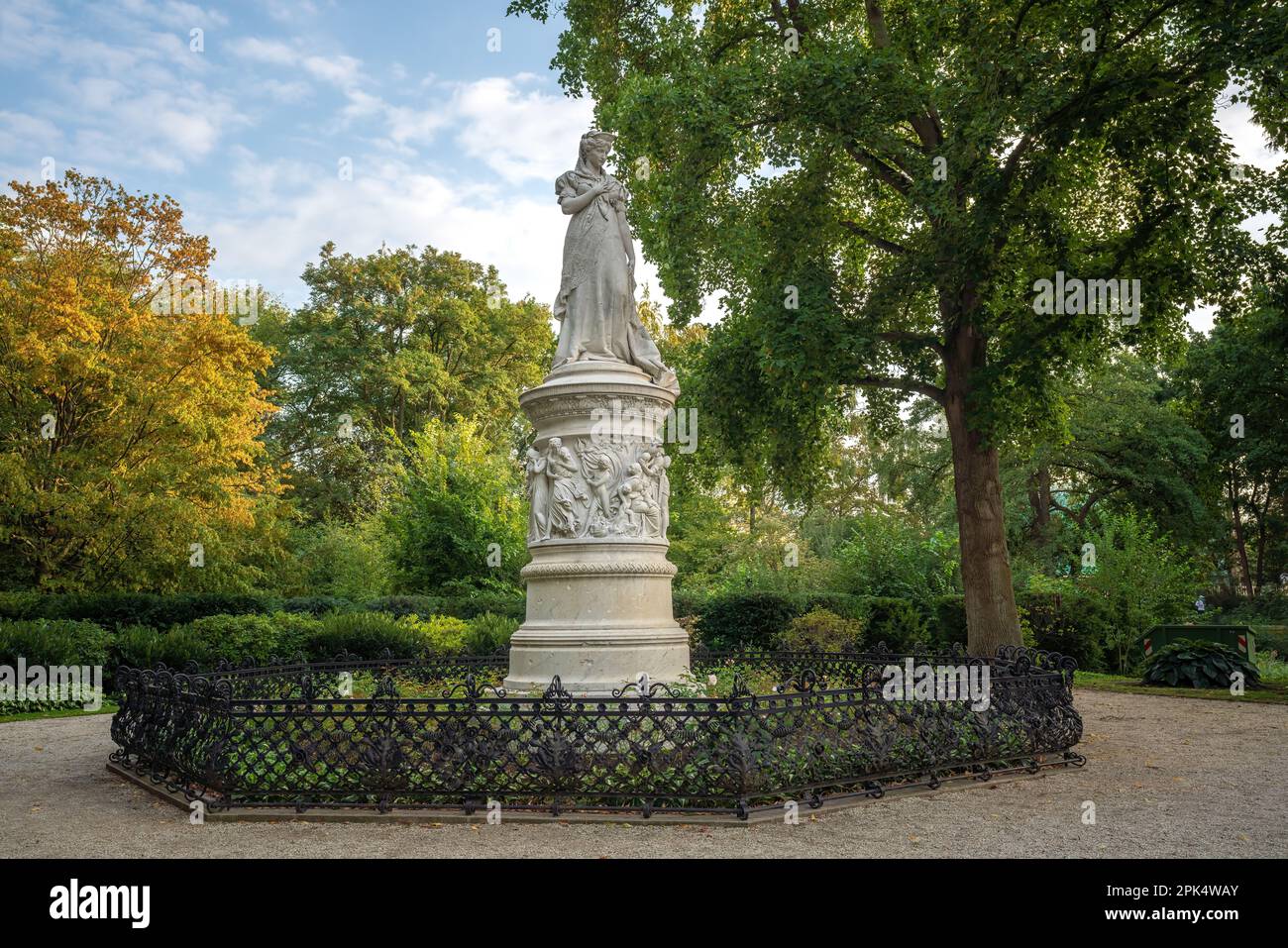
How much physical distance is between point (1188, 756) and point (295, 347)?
32467 millimetres

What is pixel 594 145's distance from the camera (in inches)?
411

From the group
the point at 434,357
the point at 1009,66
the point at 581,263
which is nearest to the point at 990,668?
the point at 581,263

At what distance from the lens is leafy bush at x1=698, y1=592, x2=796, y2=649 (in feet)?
65.6

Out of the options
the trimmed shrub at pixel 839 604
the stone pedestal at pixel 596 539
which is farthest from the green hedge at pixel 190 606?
the stone pedestal at pixel 596 539

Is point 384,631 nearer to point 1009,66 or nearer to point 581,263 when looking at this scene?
point 581,263

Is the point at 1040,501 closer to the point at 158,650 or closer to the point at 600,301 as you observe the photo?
the point at 600,301

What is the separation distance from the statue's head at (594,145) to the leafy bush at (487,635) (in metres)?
8.58

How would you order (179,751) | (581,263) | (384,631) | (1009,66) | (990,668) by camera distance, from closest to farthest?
1. (179,751)
2. (990,668)
3. (581,263)
4. (1009,66)
5. (384,631)

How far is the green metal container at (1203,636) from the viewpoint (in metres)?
17.8

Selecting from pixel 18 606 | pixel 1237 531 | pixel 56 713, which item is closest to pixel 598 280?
pixel 56 713

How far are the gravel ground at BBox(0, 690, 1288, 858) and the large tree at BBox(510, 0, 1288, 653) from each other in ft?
23.2

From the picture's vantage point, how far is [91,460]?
61.3 ft

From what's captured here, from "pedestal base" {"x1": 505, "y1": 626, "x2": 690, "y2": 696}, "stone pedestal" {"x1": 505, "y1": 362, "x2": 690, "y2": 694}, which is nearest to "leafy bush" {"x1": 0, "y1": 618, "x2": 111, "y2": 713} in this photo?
"stone pedestal" {"x1": 505, "y1": 362, "x2": 690, "y2": 694}

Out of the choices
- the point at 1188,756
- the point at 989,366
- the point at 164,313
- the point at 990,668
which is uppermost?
the point at 164,313
